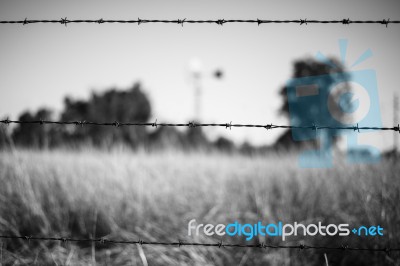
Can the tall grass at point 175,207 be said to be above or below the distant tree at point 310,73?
below

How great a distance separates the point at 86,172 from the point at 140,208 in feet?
3.74

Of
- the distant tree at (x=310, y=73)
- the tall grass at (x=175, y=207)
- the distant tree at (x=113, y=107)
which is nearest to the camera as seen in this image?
the tall grass at (x=175, y=207)

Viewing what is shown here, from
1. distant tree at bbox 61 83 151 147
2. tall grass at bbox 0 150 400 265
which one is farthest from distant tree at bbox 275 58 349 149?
tall grass at bbox 0 150 400 265

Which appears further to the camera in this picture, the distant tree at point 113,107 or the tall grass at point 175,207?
the distant tree at point 113,107

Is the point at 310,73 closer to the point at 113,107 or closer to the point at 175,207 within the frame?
the point at 113,107

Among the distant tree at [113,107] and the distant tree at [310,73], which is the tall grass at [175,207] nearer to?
the distant tree at [310,73]

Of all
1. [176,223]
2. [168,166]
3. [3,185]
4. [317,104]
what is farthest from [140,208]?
[317,104]

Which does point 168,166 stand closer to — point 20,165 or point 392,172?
point 20,165

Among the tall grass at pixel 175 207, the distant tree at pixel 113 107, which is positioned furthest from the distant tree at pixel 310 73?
the tall grass at pixel 175 207

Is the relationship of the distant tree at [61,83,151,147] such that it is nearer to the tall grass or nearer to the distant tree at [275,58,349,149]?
the distant tree at [275,58,349,149]

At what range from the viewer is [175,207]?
298cm

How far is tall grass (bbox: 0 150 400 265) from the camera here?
1.97m

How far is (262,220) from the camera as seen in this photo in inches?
95.7

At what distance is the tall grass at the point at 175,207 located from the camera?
6.47ft
